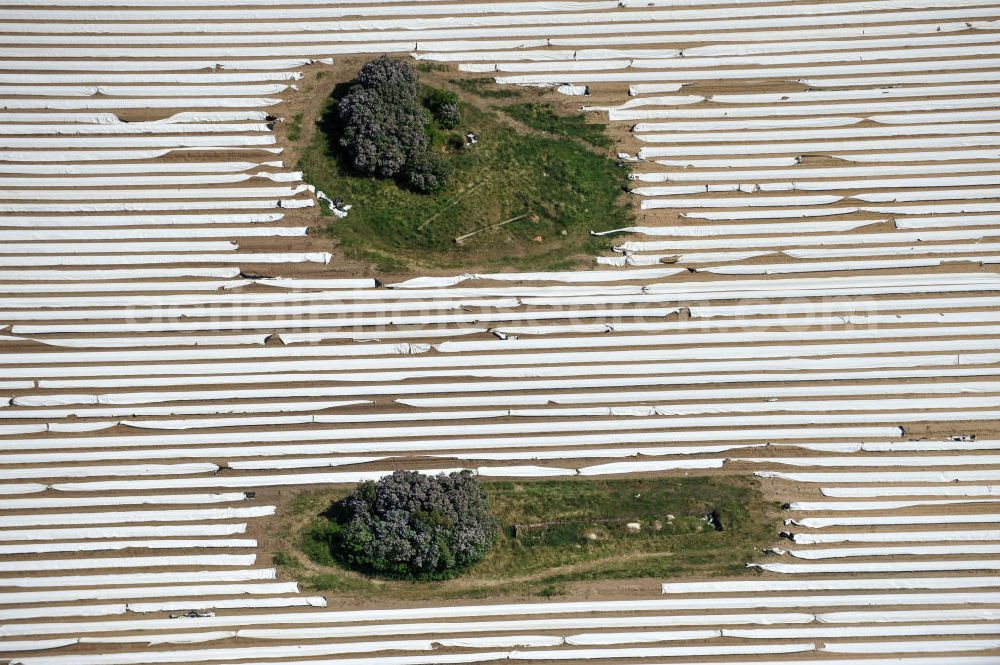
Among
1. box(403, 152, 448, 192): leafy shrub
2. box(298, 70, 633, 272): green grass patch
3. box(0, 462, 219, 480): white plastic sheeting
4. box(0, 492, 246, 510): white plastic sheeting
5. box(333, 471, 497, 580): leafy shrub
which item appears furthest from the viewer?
box(298, 70, 633, 272): green grass patch

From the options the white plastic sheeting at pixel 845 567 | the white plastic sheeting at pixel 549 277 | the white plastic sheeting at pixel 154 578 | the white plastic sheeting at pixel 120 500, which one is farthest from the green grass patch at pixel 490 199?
the white plastic sheeting at pixel 845 567

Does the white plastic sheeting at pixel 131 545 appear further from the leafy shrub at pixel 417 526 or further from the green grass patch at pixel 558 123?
the green grass patch at pixel 558 123

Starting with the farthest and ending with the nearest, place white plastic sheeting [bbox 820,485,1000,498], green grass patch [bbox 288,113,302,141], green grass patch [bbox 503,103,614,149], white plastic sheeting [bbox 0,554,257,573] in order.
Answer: green grass patch [bbox 503,103,614,149]
green grass patch [bbox 288,113,302,141]
white plastic sheeting [bbox 820,485,1000,498]
white plastic sheeting [bbox 0,554,257,573]

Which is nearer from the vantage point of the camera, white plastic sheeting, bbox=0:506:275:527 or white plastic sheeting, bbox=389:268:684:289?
white plastic sheeting, bbox=0:506:275:527

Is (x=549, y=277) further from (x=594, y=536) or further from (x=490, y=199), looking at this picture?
(x=594, y=536)

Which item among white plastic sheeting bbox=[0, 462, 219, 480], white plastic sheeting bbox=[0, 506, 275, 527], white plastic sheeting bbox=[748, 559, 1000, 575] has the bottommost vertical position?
white plastic sheeting bbox=[748, 559, 1000, 575]

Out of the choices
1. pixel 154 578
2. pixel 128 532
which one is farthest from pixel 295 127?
pixel 154 578

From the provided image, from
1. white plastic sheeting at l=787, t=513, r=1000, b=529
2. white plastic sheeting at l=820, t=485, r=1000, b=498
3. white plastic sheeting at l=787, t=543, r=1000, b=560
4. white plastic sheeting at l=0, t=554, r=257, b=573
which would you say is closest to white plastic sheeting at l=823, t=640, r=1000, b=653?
white plastic sheeting at l=787, t=543, r=1000, b=560

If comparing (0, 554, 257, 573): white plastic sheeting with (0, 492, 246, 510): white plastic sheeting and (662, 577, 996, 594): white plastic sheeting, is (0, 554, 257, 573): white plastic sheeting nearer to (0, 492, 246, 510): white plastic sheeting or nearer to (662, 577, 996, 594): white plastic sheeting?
(0, 492, 246, 510): white plastic sheeting
